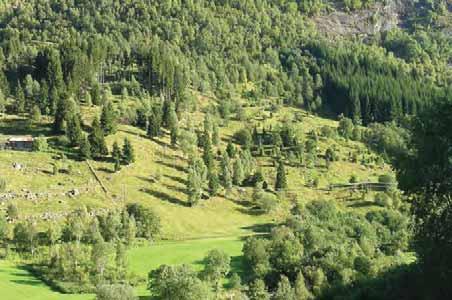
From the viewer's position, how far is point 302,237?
320ft

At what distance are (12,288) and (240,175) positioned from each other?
6849cm

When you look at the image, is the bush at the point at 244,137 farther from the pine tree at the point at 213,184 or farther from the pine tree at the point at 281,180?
the pine tree at the point at 213,184

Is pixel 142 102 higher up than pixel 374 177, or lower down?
higher up

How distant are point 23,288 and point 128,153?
53.4 meters

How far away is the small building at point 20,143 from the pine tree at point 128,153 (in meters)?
19.5

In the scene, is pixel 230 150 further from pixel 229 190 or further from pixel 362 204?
pixel 362 204

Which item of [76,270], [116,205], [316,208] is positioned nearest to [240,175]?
[316,208]

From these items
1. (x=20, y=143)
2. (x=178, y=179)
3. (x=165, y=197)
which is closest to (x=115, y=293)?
(x=165, y=197)

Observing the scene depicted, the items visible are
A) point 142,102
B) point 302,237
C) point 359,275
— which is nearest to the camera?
point 359,275

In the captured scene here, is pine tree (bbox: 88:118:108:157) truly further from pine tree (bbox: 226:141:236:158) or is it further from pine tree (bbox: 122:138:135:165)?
pine tree (bbox: 226:141:236:158)

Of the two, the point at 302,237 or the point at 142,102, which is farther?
the point at 142,102

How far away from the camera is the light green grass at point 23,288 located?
250 ft

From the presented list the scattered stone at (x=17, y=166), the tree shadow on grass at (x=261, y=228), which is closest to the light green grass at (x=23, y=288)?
the scattered stone at (x=17, y=166)

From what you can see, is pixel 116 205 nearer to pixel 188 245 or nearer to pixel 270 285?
pixel 188 245
